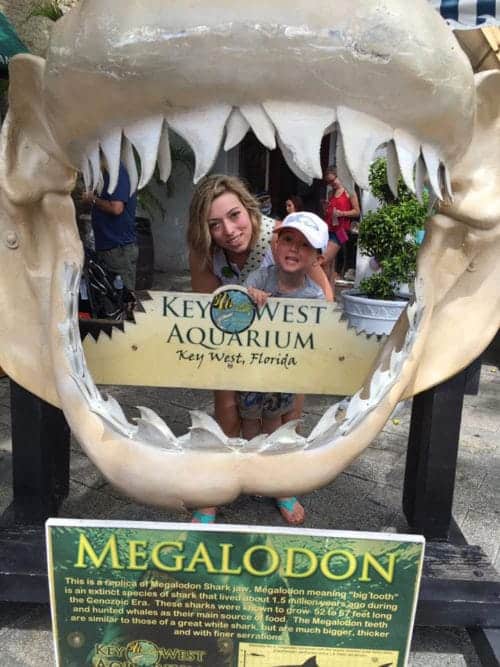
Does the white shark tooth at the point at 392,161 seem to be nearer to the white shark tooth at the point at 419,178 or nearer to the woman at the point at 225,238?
the white shark tooth at the point at 419,178

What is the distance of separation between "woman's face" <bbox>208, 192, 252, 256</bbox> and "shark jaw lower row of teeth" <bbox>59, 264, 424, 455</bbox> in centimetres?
75

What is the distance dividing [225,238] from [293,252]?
0.76 feet

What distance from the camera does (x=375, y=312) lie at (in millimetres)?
4230

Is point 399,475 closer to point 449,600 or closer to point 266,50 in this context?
point 449,600

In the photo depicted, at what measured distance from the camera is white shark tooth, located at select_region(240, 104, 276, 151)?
0.84m

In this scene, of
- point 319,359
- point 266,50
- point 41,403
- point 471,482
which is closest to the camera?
point 266,50

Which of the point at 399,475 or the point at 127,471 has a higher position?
the point at 127,471

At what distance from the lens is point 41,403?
187cm

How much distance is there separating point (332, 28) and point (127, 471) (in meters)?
0.75

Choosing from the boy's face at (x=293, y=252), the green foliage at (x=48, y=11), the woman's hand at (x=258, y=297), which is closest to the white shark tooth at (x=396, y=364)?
the woman's hand at (x=258, y=297)

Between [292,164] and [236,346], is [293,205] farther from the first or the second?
[292,164]

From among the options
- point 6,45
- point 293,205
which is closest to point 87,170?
point 6,45

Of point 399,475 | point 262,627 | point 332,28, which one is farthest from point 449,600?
point 332,28

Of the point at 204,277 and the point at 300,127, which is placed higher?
the point at 300,127
